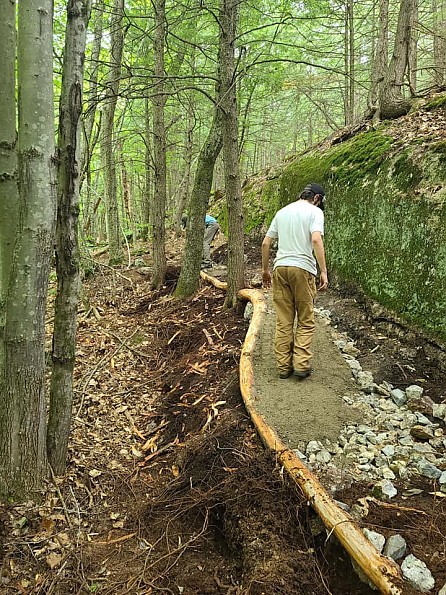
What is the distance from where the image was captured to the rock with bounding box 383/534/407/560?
8.50 ft

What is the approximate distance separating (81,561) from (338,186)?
6.33 m

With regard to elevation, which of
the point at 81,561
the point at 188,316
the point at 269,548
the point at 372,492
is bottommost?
the point at 81,561

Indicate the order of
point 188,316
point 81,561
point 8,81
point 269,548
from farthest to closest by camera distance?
point 188,316 → point 8,81 → point 81,561 → point 269,548

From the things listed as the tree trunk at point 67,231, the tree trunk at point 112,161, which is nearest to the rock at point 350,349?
the tree trunk at point 67,231

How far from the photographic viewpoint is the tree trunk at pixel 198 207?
26.3ft

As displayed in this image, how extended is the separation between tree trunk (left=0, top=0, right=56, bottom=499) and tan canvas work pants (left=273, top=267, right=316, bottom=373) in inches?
99.6

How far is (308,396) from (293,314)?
3.22 feet

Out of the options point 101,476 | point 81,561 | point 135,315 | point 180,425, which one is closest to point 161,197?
point 135,315

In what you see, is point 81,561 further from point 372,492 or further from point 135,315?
point 135,315

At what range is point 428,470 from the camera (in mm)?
3355

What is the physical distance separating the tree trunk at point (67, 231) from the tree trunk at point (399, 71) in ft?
18.9

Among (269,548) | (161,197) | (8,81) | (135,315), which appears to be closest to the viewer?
(269,548)

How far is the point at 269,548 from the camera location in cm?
290

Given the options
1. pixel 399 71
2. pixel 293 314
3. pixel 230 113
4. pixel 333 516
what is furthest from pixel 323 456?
pixel 399 71
